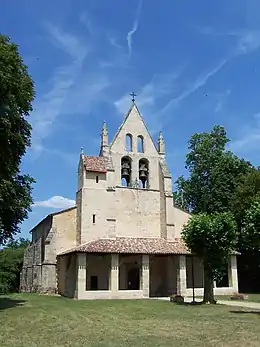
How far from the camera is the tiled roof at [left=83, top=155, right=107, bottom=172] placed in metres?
38.4

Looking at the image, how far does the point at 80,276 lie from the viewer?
3169 centimetres

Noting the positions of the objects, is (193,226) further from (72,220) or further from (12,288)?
(12,288)

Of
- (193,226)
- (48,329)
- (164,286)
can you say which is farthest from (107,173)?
(48,329)

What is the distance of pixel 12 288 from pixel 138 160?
23149 mm

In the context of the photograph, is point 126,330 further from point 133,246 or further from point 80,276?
point 133,246

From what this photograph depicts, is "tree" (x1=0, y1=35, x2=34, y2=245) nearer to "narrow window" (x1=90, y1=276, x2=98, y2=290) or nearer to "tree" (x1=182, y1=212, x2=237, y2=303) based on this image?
"tree" (x1=182, y1=212, x2=237, y2=303)

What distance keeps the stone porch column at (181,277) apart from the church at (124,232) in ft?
0.27

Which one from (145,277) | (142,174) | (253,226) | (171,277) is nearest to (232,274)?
(171,277)

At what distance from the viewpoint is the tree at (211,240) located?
25156 millimetres

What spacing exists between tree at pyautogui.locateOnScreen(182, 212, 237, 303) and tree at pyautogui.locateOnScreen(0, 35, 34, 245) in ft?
33.3

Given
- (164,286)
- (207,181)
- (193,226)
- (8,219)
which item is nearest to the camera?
(8,219)

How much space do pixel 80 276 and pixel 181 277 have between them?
8482 millimetres

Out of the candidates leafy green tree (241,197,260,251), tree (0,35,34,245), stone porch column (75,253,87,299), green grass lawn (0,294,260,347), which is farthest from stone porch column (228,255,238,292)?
tree (0,35,34,245)

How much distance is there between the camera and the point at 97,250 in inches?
1276
